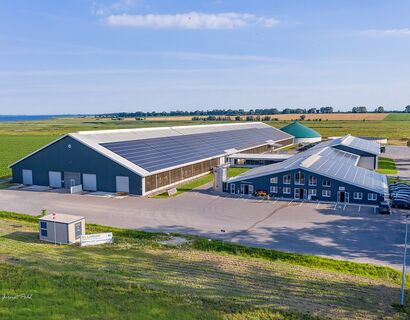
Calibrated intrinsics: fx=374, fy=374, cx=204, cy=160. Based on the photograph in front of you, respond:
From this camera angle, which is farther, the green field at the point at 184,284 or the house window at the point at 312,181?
the house window at the point at 312,181

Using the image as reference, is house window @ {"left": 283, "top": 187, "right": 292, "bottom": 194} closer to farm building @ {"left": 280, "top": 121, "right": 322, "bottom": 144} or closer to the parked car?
the parked car

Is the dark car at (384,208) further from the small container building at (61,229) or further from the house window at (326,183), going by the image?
the small container building at (61,229)

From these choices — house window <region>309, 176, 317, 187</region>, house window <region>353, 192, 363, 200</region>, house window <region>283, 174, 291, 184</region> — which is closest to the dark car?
house window <region>353, 192, 363, 200</region>

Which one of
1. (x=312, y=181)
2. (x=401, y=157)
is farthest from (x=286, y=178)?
(x=401, y=157)

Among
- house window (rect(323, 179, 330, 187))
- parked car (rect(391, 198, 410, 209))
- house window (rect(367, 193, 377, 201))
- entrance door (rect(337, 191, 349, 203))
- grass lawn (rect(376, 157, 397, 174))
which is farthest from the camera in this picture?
grass lawn (rect(376, 157, 397, 174))

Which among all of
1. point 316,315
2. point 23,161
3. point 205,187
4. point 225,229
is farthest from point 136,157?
point 316,315

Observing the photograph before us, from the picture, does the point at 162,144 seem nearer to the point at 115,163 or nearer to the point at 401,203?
the point at 115,163

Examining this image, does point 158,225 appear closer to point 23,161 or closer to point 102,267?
point 102,267

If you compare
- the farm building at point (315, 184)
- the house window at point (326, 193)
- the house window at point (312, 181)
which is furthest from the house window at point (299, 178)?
the house window at point (326, 193)

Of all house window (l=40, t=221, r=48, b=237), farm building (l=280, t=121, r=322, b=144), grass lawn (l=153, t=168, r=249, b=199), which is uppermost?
farm building (l=280, t=121, r=322, b=144)
